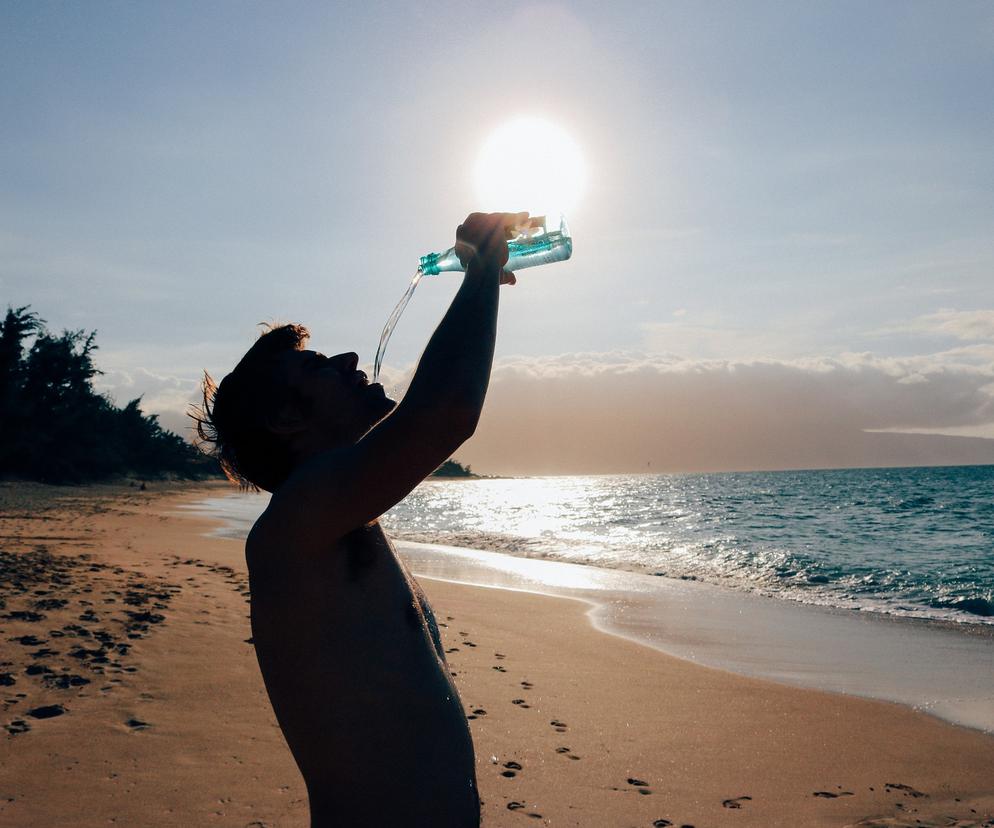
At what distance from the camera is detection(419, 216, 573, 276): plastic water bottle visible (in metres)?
3.47

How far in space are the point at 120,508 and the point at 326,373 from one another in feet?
101

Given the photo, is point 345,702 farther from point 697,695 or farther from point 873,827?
point 697,695

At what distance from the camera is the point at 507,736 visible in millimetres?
5453

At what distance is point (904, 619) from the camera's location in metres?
11.6

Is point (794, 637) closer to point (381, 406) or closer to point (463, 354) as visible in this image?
point (381, 406)

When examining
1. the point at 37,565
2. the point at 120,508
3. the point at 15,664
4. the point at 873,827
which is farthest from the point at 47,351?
the point at 873,827

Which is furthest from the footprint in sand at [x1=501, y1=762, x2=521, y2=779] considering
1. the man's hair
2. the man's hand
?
the man's hand

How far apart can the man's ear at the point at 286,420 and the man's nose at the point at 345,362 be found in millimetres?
137

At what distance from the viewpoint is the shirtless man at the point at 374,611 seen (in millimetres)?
1343

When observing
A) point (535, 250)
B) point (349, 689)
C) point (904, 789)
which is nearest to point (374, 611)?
point (349, 689)

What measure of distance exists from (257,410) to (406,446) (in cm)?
57

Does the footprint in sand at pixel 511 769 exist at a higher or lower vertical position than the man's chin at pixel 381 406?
lower

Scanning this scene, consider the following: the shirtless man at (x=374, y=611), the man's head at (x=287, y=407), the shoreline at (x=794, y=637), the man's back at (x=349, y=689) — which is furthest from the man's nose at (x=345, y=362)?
the shoreline at (x=794, y=637)

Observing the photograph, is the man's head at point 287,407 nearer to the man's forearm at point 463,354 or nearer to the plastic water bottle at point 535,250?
the man's forearm at point 463,354
